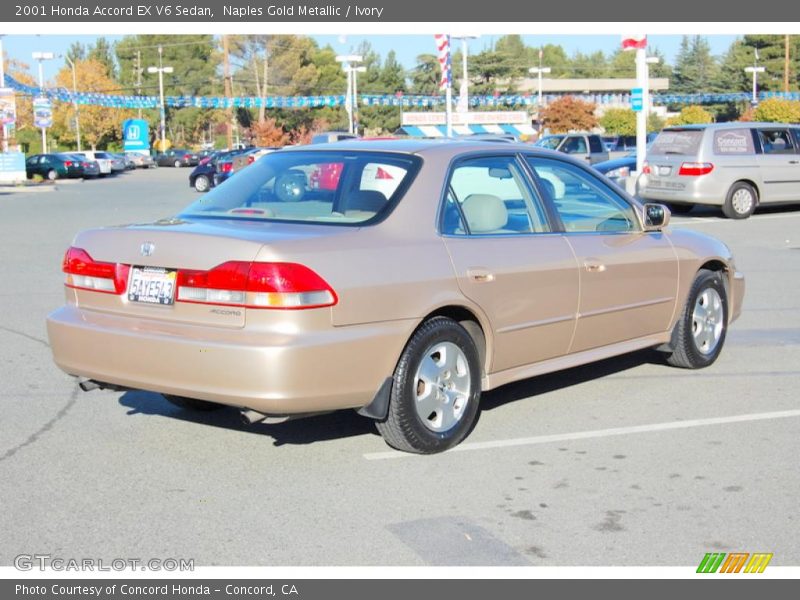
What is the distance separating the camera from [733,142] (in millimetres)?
20438

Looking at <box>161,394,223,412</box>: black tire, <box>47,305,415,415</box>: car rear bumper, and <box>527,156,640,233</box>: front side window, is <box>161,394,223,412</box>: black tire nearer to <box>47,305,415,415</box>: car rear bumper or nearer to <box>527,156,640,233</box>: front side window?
<box>47,305,415,415</box>: car rear bumper

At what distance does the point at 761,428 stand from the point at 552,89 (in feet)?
369

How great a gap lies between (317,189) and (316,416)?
52.0 inches

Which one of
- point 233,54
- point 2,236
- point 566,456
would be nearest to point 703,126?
point 2,236

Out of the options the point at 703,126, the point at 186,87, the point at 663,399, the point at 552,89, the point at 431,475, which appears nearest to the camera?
the point at 431,475

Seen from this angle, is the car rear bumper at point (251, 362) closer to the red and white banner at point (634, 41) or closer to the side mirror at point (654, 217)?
the side mirror at point (654, 217)

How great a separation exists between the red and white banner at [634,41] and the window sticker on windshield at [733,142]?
14.9ft

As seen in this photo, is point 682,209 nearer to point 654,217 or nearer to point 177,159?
point 654,217

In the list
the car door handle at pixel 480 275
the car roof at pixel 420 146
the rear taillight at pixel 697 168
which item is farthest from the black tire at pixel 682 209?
the car door handle at pixel 480 275

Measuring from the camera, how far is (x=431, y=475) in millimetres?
5391

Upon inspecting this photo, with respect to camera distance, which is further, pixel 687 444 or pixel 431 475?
pixel 687 444

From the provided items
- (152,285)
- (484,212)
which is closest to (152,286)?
(152,285)

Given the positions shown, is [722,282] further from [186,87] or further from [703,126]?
[186,87]

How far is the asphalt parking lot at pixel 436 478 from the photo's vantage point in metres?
4.44
